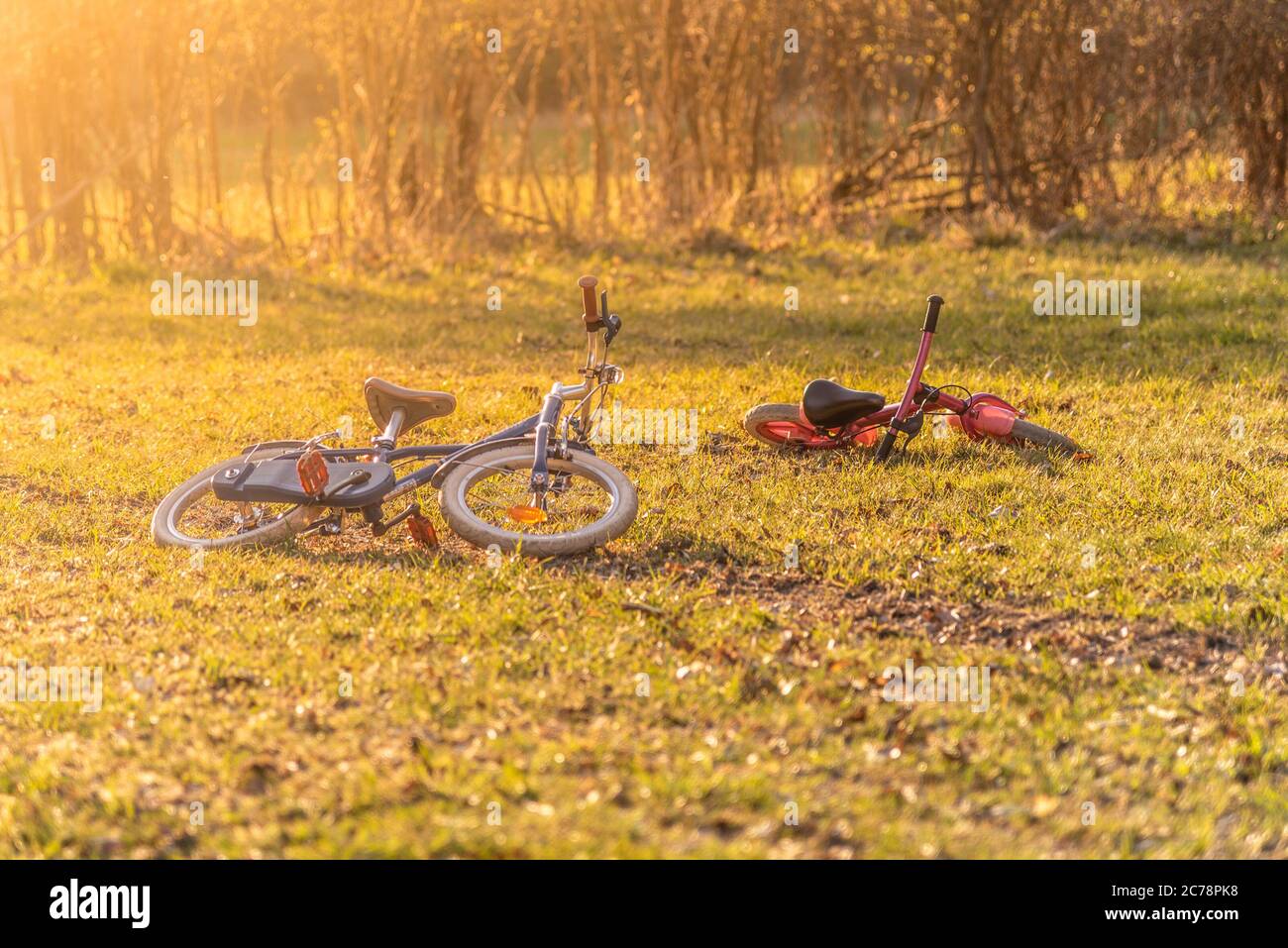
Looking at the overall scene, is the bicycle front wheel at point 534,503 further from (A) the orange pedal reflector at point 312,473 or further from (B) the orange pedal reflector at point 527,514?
(A) the orange pedal reflector at point 312,473

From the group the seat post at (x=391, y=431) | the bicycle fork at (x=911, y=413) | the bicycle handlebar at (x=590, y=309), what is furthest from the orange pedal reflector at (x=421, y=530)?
the bicycle fork at (x=911, y=413)

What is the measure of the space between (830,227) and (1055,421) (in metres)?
7.23

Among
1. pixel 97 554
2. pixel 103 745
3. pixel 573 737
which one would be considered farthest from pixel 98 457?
pixel 573 737

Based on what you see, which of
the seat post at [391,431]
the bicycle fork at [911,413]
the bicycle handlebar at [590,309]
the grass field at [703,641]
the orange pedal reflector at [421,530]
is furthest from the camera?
the bicycle fork at [911,413]

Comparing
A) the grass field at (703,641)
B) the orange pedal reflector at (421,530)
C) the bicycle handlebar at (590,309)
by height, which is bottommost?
the grass field at (703,641)

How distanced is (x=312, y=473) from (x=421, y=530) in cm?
53

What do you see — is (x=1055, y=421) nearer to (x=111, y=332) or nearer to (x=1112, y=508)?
(x=1112, y=508)

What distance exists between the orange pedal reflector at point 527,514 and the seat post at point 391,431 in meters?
0.75

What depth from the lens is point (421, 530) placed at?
6.49m

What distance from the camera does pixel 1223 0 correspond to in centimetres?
1443

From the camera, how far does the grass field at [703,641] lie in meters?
4.25

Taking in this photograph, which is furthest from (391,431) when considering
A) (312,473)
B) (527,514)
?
(527,514)

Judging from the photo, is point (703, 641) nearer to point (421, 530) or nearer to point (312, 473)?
point (421, 530)

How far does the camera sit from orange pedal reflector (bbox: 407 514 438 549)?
6484 mm
